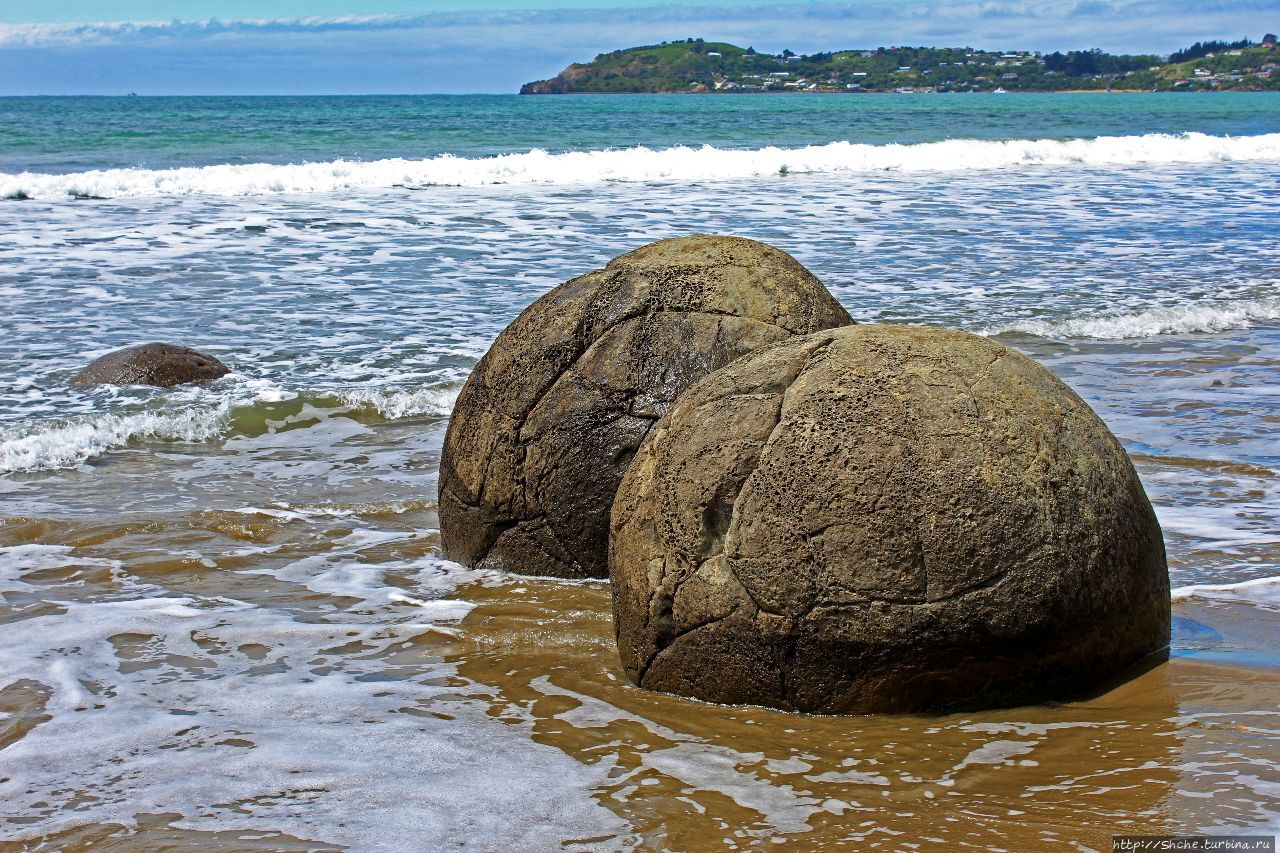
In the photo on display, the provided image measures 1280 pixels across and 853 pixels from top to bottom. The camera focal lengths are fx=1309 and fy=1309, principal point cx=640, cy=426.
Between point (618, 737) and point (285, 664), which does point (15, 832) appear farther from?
point (618, 737)

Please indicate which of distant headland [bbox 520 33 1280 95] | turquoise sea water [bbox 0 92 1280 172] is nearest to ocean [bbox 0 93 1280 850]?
turquoise sea water [bbox 0 92 1280 172]

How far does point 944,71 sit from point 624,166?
7985cm

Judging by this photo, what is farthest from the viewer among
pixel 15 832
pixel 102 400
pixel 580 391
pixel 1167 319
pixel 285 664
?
pixel 1167 319

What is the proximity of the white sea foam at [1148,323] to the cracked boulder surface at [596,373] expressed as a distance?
586 cm

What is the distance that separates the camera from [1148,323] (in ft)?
35.3

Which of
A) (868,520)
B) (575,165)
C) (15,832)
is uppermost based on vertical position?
(575,165)

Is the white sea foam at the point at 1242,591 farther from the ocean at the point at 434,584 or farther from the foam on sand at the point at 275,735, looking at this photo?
the foam on sand at the point at 275,735

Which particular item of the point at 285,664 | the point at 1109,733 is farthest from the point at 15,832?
the point at 1109,733

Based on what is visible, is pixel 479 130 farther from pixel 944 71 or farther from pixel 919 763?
pixel 944 71

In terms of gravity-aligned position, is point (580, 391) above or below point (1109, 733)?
above

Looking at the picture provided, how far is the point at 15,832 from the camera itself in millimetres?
3268

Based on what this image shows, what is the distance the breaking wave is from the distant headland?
90.9 meters

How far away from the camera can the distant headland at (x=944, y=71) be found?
9506 cm

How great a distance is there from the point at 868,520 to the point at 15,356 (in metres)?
8.03
